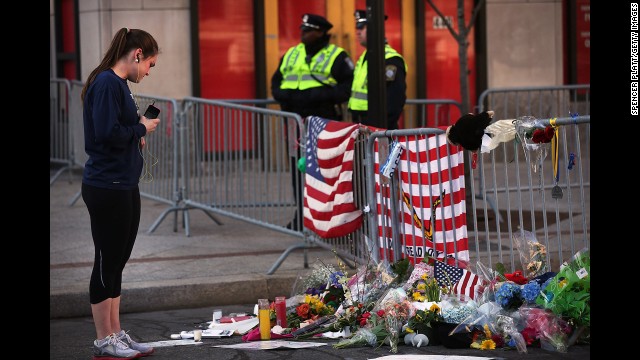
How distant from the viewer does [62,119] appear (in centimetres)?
1389

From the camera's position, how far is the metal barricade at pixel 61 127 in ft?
45.2

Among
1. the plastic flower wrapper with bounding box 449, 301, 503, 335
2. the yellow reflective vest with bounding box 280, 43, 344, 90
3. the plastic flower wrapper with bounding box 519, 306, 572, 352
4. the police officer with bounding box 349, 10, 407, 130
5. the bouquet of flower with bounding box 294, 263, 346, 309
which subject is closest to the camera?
the plastic flower wrapper with bounding box 519, 306, 572, 352

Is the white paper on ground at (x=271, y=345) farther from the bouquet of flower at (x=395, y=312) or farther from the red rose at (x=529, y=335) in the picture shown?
the red rose at (x=529, y=335)

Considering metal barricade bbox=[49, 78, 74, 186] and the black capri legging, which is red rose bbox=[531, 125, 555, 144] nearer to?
the black capri legging

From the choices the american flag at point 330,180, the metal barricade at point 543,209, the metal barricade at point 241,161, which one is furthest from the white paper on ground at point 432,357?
the metal barricade at point 241,161

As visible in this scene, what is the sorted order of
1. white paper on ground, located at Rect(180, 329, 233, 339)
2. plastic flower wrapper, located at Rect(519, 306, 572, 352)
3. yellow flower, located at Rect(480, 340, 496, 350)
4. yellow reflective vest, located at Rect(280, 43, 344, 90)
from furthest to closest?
yellow reflective vest, located at Rect(280, 43, 344, 90)
white paper on ground, located at Rect(180, 329, 233, 339)
yellow flower, located at Rect(480, 340, 496, 350)
plastic flower wrapper, located at Rect(519, 306, 572, 352)

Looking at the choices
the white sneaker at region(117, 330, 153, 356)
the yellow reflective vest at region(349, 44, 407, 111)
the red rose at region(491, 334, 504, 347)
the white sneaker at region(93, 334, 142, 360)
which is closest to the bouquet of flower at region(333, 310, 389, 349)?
Result: the red rose at region(491, 334, 504, 347)

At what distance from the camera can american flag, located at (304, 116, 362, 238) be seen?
28.0ft

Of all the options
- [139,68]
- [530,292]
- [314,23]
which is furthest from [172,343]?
[314,23]

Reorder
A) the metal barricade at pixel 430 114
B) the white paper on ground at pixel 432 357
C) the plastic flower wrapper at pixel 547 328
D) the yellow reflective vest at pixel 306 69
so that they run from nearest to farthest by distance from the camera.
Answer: the white paper on ground at pixel 432 357, the plastic flower wrapper at pixel 547 328, the yellow reflective vest at pixel 306 69, the metal barricade at pixel 430 114

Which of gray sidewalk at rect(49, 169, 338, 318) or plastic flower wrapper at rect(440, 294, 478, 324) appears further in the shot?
gray sidewalk at rect(49, 169, 338, 318)

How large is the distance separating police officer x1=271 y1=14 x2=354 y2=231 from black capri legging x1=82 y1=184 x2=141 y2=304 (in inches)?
182

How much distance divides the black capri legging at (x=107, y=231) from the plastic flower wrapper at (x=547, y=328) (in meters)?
2.23

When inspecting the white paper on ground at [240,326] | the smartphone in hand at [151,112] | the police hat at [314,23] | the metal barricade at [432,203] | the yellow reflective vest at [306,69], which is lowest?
the white paper on ground at [240,326]
